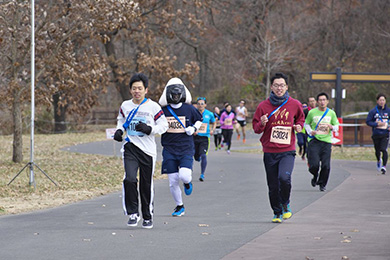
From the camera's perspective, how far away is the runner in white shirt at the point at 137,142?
30.7 feet

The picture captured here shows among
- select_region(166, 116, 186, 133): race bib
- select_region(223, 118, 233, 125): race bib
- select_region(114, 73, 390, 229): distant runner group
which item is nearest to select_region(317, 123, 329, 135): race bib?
select_region(114, 73, 390, 229): distant runner group

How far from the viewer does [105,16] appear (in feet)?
64.1

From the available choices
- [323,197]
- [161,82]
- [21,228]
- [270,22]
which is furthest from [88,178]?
[270,22]

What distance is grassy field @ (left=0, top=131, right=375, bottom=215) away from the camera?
1308 centimetres

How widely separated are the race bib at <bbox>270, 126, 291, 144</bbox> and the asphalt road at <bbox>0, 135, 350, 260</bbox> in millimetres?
1093

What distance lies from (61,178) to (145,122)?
800 cm

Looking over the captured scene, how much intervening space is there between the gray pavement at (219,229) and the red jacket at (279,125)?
1020 mm

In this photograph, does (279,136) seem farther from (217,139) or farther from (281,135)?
(217,139)

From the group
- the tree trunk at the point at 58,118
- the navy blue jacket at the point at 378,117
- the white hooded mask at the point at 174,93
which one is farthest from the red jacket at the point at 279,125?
the tree trunk at the point at 58,118

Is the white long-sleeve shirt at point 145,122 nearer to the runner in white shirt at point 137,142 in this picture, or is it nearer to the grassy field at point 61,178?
the runner in white shirt at point 137,142

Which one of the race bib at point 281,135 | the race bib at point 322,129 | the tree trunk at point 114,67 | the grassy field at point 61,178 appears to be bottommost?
the grassy field at point 61,178

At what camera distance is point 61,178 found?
55.5 ft

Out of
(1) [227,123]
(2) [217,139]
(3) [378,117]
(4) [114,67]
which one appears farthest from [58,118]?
(3) [378,117]

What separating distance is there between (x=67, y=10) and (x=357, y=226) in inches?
498
